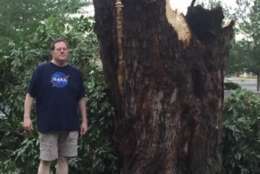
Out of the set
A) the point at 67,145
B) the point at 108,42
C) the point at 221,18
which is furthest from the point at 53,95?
the point at 221,18

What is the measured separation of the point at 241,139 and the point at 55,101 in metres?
2.58

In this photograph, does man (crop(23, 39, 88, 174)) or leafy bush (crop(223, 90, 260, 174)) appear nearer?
man (crop(23, 39, 88, 174))

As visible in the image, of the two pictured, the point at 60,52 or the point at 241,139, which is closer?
the point at 60,52

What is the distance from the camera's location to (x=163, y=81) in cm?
584

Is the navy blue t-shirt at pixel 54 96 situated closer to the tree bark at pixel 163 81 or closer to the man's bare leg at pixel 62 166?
the man's bare leg at pixel 62 166

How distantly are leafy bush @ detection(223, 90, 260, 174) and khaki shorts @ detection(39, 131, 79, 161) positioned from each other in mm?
2079

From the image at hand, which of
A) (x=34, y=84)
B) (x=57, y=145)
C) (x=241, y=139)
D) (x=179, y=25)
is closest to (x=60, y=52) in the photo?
(x=34, y=84)

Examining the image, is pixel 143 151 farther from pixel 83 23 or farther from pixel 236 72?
pixel 236 72

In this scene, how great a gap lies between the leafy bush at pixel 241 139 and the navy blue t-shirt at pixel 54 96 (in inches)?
86.5

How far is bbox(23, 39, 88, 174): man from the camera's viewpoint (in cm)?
541

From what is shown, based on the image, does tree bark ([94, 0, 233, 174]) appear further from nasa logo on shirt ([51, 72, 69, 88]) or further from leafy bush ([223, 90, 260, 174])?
nasa logo on shirt ([51, 72, 69, 88])

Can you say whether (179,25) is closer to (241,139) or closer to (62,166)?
(241,139)

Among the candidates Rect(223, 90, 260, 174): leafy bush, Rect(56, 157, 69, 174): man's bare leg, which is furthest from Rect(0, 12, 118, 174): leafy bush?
Rect(223, 90, 260, 174): leafy bush

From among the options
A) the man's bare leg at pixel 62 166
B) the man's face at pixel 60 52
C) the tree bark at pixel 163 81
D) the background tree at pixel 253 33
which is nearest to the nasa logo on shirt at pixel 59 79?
the man's face at pixel 60 52
